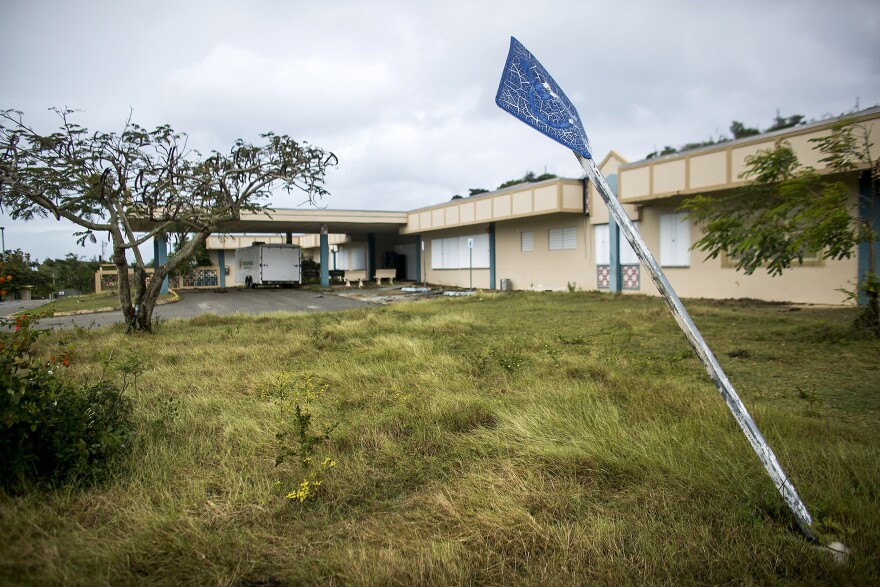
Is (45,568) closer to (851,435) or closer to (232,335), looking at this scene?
(851,435)

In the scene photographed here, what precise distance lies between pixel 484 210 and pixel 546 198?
4588mm

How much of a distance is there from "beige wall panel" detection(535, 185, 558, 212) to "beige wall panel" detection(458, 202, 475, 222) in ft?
16.2

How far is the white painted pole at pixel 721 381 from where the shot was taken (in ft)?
8.90

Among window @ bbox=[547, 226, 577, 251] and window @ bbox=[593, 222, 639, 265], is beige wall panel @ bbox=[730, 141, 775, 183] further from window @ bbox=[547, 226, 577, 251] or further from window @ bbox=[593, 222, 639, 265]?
window @ bbox=[547, 226, 577, 251]

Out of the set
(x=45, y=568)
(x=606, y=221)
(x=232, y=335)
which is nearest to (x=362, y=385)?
(x=45, y=568)

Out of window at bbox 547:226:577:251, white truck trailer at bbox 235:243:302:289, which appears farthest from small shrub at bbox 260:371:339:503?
white truck trailer at bbox 235:243:302:289

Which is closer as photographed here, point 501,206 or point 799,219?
point 799,219

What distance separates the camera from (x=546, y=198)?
21.7 meters

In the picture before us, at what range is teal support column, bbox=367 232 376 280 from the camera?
38469 mm

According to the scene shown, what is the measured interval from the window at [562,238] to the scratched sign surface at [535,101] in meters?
19.6

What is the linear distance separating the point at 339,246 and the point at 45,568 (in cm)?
4357

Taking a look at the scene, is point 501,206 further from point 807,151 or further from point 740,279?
point 807,151

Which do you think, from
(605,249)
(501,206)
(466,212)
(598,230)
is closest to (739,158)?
(605,249)

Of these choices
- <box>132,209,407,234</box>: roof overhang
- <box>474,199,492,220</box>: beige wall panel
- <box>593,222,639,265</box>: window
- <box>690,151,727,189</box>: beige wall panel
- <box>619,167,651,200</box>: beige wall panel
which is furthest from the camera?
<box>132,209,407,234</box>: roof overhang
